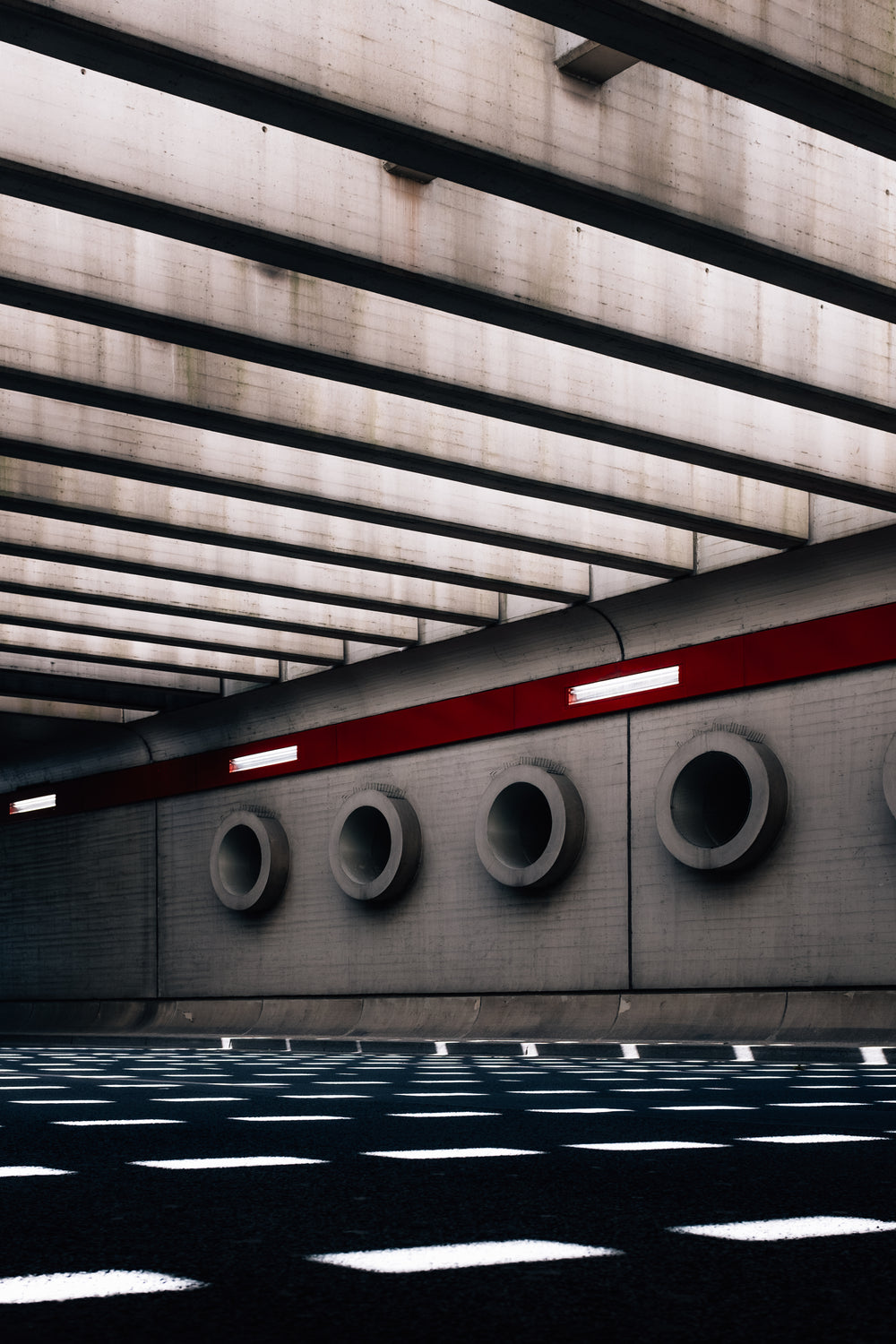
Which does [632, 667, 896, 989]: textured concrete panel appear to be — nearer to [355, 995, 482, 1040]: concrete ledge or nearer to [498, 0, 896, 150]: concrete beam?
[355, 995, 482, 1040]: concrete ledge

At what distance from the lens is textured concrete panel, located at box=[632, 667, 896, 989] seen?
17984 millimetres

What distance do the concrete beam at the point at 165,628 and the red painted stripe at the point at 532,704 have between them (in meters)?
1.66

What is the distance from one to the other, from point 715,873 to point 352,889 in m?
7.00

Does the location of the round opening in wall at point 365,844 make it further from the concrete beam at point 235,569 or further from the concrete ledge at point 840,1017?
the concrete ledge at point 840,1017

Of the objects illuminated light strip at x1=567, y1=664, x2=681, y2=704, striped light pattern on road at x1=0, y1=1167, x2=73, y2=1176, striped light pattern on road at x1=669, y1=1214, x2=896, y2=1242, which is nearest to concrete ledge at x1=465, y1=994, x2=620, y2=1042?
Answer: illuminated light strip at x1=567, y1=664, x2=681, y2=704

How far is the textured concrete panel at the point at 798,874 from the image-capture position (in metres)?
18.0

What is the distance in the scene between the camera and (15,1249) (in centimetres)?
331

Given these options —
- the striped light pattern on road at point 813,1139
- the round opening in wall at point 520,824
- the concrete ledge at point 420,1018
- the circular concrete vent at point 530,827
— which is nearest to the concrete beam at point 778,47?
the striped light pattern on road at point 813,1139

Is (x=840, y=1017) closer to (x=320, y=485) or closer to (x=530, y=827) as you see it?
(x=530, y=827)

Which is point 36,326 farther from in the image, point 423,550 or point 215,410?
point 423,550

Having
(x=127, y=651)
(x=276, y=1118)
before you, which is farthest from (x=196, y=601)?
(x=276, y=1118)

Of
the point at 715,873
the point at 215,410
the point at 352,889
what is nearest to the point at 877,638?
the point at 715,873

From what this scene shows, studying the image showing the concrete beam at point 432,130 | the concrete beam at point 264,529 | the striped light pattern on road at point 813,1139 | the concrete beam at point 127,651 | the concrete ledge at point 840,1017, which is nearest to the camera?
the striped light pattern on road at point 813,1139

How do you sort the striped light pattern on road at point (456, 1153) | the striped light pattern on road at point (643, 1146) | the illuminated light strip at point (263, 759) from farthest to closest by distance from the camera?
the illuminated light strip at point (263, 759)
the striped light pattern on road at point (643, 1146)
the striped light pattern on road at point (456, 1153)
